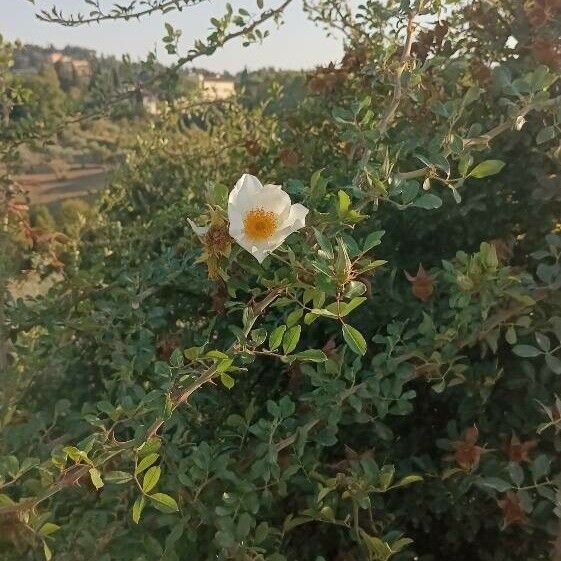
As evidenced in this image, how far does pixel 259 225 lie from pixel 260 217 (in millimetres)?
10

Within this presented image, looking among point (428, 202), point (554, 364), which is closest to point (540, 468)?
point (554, 364)

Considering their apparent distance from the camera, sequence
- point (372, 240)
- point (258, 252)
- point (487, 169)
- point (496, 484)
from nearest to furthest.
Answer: point (258, 252) → point (372, 240) → point (487, 169) → point (496, 484)

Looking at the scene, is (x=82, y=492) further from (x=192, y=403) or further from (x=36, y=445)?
(x=192, y=403)

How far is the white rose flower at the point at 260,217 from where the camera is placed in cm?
86

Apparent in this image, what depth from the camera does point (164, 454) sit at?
1282 millimetres

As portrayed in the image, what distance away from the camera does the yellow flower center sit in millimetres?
858

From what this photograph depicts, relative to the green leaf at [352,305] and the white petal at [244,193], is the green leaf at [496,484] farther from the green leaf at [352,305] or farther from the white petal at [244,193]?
the white petal at [244,193]

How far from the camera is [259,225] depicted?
861 millimetres

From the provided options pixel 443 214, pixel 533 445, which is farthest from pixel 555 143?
pixel 533 445

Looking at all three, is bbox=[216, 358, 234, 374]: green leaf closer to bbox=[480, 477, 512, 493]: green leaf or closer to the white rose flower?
the white rose flower

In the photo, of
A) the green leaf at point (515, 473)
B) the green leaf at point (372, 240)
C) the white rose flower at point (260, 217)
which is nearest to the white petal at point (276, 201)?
the white rose flower at point (260, 217)

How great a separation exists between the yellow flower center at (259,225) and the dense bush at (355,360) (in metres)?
0.04

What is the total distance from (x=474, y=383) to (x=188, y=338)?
64cm

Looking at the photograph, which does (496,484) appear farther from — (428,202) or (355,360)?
(428,202)
